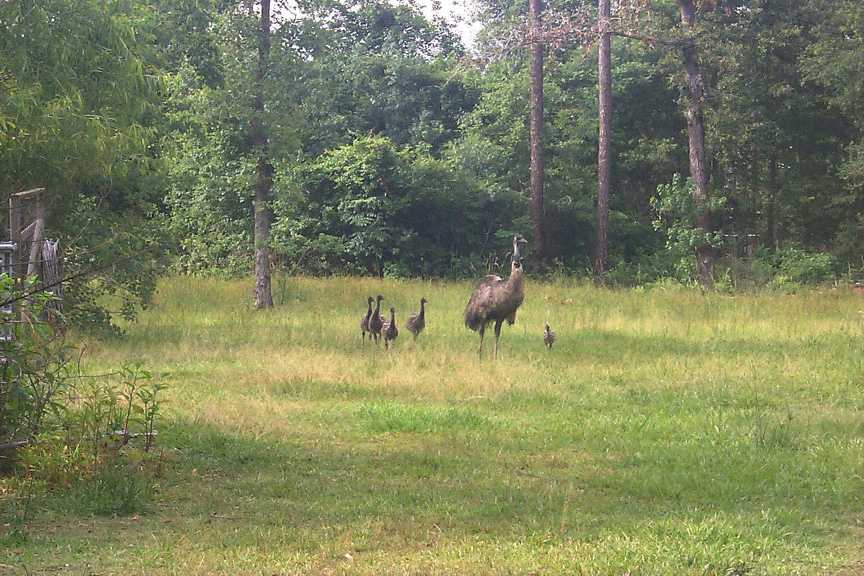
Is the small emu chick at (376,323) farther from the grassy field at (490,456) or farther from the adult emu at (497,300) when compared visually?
the adult emu at (497,300)

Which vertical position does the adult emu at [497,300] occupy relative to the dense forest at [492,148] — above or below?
below

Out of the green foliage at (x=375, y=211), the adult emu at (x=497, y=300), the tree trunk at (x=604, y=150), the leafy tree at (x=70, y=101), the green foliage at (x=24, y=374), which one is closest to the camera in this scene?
the green foliage at (x=24, y=374)

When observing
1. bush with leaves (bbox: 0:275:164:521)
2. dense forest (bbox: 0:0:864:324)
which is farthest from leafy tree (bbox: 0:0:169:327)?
bush with leaves (bbox: 0:275:164:521)

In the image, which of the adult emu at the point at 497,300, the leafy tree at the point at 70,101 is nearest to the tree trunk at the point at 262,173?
the leafy tree at the point at 70,101

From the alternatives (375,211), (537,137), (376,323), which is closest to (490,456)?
(376,323)

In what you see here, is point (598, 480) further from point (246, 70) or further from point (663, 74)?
point (663, 74)

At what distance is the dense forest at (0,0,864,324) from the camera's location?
1855 centimetres

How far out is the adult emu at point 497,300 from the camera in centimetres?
1431

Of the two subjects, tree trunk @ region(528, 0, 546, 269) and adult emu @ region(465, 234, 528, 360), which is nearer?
adult emu @ region(465, 234, 528, 360)

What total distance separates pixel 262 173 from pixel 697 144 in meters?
11.3

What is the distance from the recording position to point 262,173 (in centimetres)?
1931

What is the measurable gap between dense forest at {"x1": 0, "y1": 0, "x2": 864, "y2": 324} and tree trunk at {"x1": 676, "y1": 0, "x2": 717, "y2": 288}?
0.18 feet

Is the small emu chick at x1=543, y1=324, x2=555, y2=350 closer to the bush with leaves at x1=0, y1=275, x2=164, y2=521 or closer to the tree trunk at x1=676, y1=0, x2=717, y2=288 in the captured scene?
the bush with leaves at x1=0, y1=275, x2=164, y2=521

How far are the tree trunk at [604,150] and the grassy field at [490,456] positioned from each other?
10.4m
